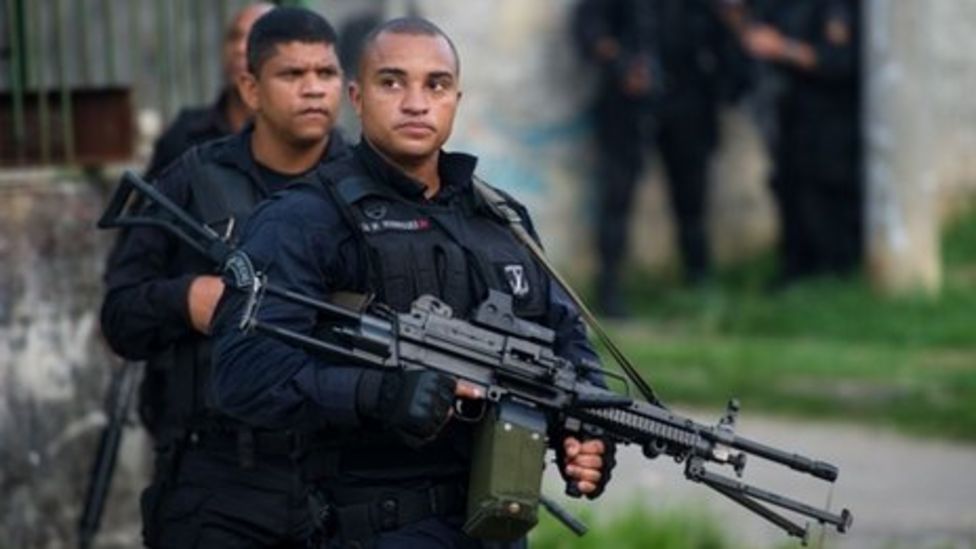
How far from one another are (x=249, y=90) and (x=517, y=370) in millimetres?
1691

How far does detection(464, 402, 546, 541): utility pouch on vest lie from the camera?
5.53 meters

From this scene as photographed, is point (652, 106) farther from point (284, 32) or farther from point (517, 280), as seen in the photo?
point (517, 280)

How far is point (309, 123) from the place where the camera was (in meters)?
6.83

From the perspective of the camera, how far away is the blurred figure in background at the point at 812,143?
14.9 m

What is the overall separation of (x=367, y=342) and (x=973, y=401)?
21.5 ft

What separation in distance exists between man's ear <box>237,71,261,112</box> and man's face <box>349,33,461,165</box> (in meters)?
1.20

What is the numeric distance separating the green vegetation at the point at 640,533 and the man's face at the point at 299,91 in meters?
1.90

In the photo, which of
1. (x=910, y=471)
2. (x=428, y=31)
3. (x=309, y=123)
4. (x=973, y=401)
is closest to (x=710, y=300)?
(x=973, y=401)

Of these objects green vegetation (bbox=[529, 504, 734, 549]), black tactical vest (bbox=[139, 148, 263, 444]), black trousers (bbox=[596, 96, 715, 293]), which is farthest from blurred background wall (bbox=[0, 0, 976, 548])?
black trousers (bbox=[596, 96, 715, 293])

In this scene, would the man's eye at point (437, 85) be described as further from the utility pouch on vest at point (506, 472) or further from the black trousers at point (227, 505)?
the black trousers at point (227, 505)

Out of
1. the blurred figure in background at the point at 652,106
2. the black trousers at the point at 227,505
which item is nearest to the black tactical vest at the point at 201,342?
the black trousers at the point at 227,505

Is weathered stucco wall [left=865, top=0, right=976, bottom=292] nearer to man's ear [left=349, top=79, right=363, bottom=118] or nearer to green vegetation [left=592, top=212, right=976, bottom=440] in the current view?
green vegetation [left=592, top=212, right=976, bottom=440]

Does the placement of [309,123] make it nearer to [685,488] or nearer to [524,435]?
[524,435]

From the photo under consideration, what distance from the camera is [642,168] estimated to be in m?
15.0
